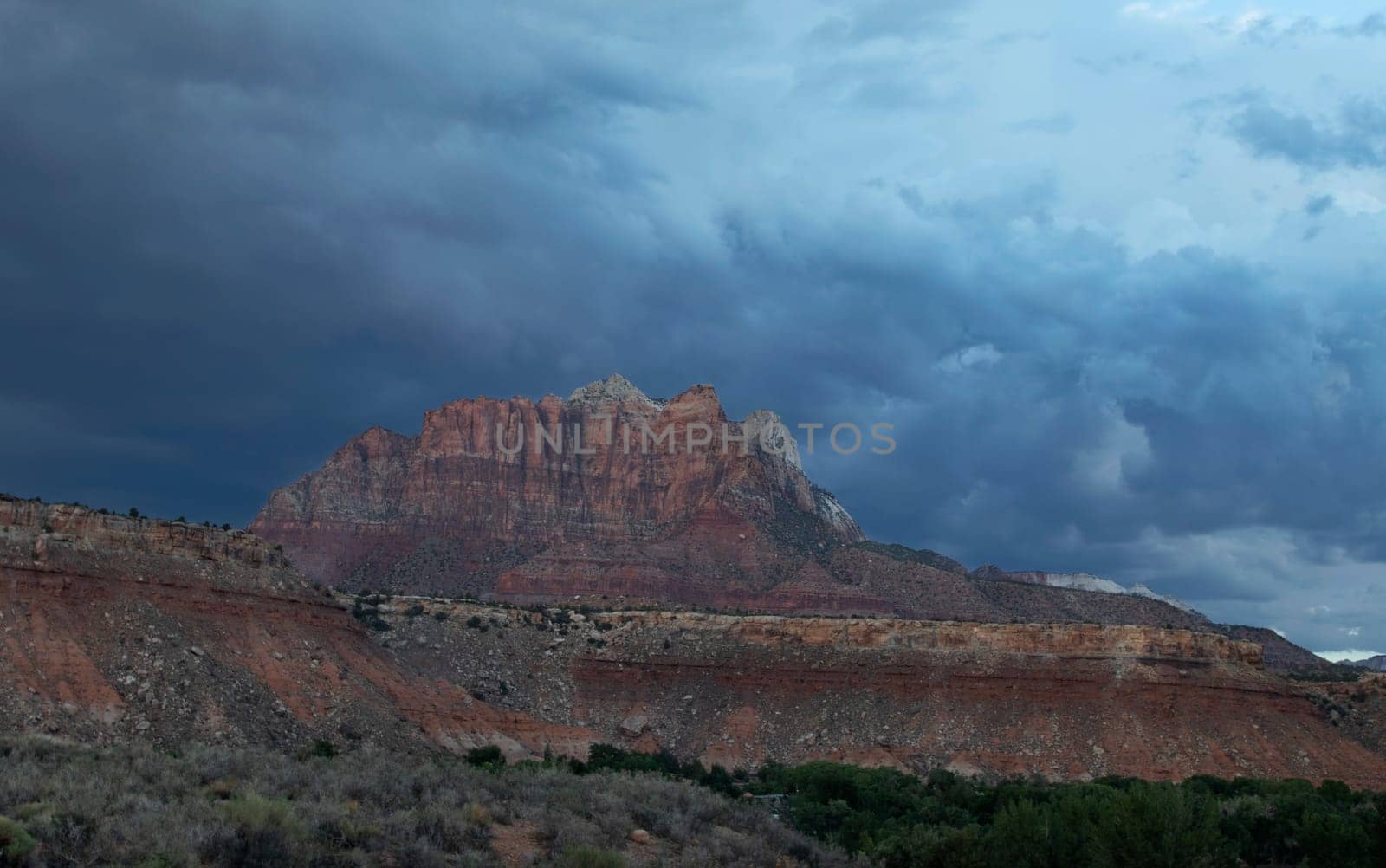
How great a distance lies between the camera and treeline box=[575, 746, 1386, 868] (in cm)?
2714

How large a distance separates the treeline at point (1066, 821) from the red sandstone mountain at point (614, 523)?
62902mm

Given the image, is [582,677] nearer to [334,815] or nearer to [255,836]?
[334,815]

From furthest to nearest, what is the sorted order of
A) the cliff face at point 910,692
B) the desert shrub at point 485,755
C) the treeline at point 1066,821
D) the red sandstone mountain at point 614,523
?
the red sandstone mountain at point 614,523 → the cliff face at point 910,692 → the desert shrub at point 485,755 → the treeline at point 1066,821

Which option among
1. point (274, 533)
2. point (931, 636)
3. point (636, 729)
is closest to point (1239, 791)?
point (931, 636)

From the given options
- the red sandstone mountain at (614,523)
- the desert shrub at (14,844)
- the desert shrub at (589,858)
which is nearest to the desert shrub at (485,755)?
the desert shrub at (589,858)

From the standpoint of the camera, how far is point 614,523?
539 ft

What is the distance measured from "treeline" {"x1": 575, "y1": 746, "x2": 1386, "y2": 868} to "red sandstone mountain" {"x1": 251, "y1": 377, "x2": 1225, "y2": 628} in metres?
62.9

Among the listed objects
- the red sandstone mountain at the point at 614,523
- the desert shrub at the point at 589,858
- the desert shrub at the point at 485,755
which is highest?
the red sandstone mountain at the point at 614,523

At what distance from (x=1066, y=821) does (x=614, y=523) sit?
134 m

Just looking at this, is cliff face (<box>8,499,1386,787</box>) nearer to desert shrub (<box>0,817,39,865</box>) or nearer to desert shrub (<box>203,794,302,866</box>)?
desert shrub (<box>203,794,302,866</box>)

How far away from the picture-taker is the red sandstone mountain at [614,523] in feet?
420

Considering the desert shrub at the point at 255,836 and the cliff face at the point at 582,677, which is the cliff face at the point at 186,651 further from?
the desert shrub at the point at 255,836

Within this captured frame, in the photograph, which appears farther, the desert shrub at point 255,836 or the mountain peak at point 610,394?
the mountain peak at point 610,394

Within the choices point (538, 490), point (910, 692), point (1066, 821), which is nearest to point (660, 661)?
point (910, 692)
